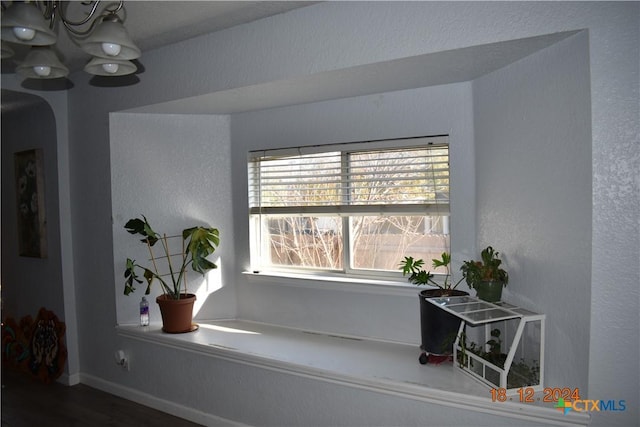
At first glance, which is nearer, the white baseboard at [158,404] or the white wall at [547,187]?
the white wall at [547,187]

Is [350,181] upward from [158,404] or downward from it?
upward

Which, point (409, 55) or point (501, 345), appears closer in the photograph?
point (409, 55)

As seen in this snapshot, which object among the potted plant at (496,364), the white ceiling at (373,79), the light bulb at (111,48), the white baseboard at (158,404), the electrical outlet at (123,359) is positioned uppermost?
the white ceiling at (373,79)

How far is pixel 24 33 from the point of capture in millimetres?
1611

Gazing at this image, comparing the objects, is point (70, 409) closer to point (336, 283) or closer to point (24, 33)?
point (336, 283)

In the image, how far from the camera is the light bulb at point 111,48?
1761mm

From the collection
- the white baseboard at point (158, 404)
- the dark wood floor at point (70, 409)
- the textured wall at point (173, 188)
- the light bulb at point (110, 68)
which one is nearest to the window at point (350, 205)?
the textured wall at point (173, 188)

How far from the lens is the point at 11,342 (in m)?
4.26

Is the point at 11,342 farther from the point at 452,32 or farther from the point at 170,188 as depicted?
the point at 452,32

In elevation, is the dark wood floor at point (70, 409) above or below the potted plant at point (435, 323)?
below

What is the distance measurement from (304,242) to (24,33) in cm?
220

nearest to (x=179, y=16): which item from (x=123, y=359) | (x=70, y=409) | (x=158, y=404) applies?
(x=123, y=359)

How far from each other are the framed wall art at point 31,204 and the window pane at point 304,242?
198 cm

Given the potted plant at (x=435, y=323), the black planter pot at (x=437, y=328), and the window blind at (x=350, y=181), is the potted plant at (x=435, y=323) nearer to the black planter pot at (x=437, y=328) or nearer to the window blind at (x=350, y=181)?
the black planter pot at (x=437, y=328)
